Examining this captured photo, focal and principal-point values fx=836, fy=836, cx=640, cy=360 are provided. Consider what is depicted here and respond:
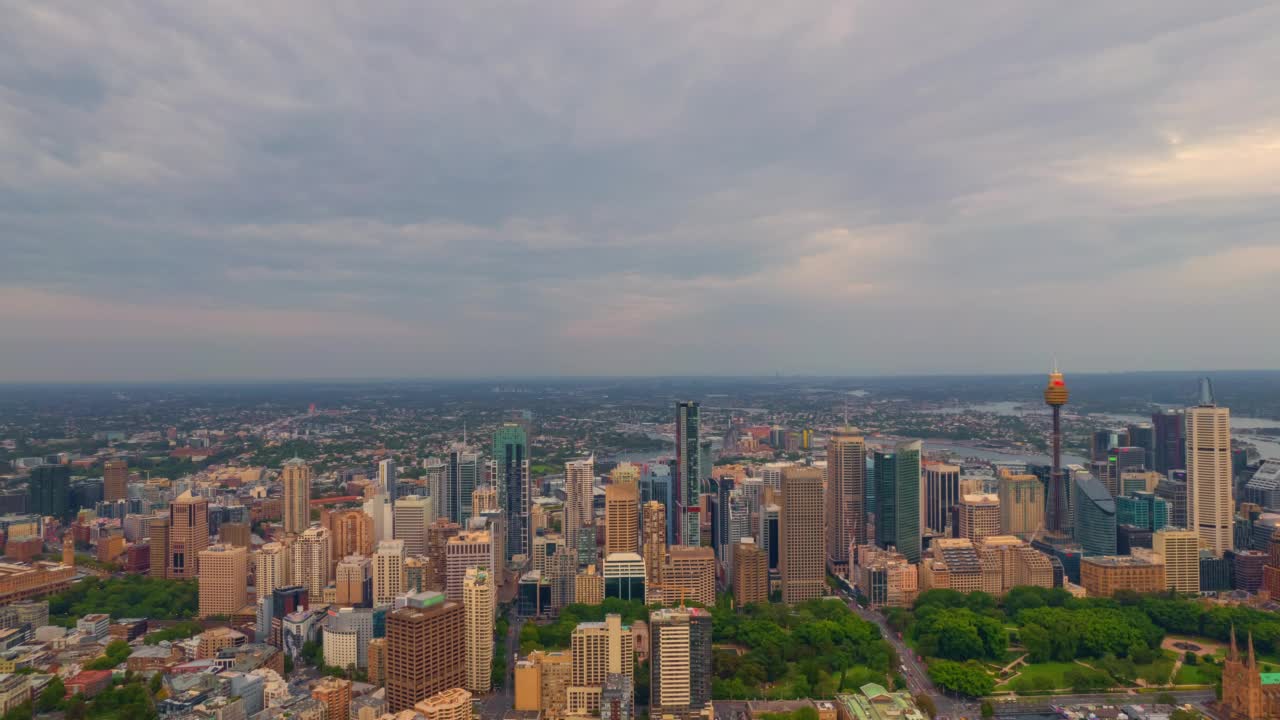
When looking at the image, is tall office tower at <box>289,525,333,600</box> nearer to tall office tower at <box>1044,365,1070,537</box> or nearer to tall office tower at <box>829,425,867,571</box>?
tall office tower at <box>829,425,867,571</box>

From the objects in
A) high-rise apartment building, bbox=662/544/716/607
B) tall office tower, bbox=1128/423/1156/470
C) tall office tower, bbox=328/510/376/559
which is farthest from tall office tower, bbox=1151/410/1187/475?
tall office tower, bbox=328/510/376/559

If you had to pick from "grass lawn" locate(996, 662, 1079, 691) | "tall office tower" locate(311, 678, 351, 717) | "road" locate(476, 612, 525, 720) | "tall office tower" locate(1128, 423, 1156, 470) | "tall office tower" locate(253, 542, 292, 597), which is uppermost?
"tall office tower" locate(1128, 423, 1156, 470)

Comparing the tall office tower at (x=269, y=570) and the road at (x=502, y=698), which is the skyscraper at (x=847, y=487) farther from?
the tall office tower at (x=269, y=570)

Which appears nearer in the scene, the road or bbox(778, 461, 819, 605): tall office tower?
the road

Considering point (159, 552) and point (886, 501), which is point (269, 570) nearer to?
point (159, 552)

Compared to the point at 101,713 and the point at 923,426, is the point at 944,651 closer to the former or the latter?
the point at 101,713

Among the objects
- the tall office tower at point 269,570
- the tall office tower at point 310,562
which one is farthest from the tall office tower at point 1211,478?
the tall office tower at point 269,570

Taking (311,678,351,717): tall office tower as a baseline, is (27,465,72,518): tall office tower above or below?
above

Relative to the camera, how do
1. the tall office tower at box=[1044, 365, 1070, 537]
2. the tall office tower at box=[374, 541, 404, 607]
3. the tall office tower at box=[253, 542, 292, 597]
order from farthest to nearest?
the tall office tower at box=[1044, 365, 1070, 537] → the tall office tower at box=[253, 542, 292, 597] → the tall office tower at box=[374, 541, 404, 607]
